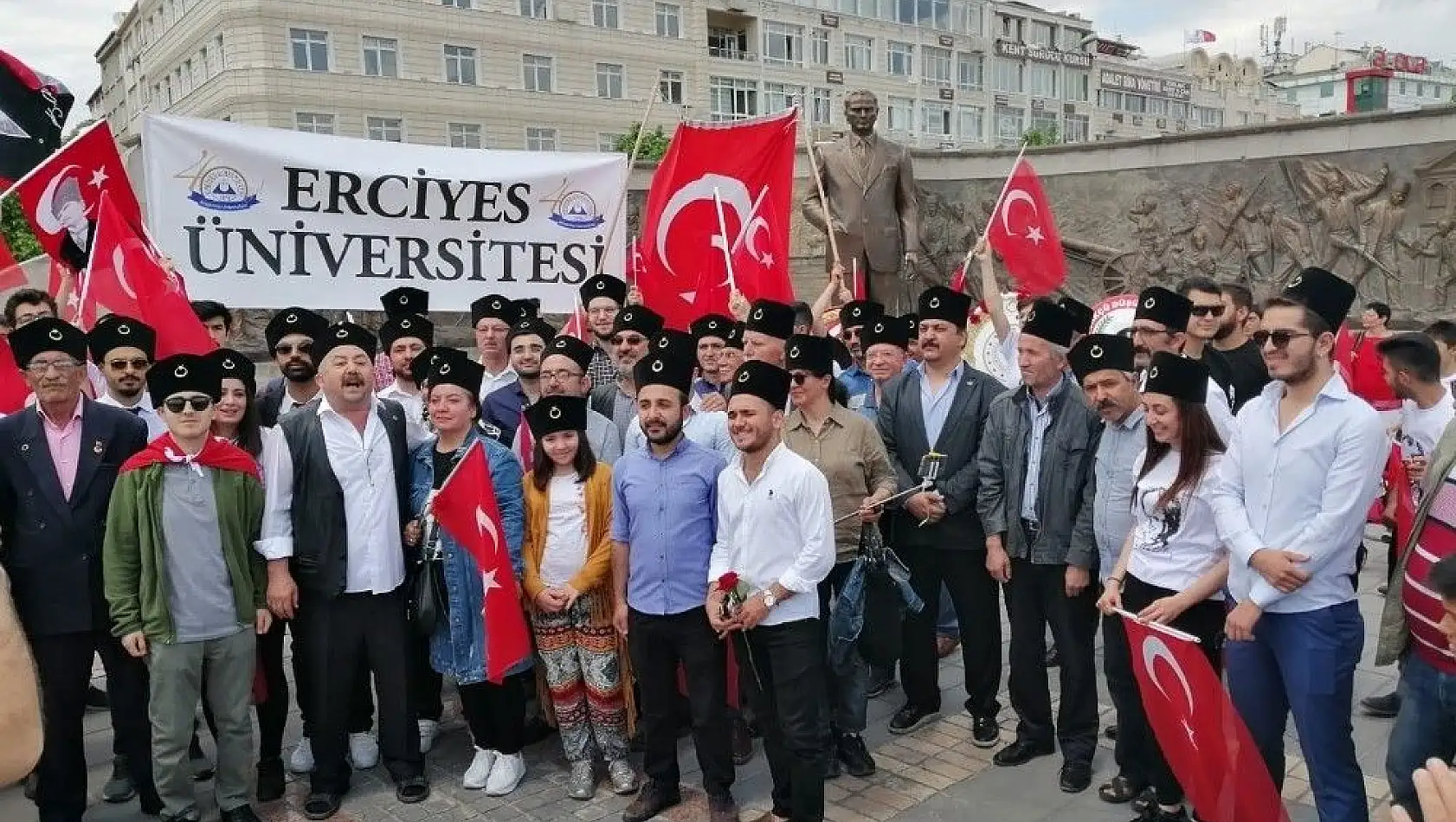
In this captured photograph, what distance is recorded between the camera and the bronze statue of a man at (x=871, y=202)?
33.8 feet

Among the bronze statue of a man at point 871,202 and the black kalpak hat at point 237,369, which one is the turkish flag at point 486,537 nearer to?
the black kalpak hat at point 237,369

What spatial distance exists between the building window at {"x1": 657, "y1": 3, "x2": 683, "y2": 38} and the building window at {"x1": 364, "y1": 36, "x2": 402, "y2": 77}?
1207 centimetres

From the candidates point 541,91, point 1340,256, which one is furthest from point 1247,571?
point 541,91

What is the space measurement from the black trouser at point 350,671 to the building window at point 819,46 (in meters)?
52.7

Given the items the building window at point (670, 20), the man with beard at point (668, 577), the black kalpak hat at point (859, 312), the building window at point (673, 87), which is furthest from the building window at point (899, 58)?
the man with beard at point (668, 577)

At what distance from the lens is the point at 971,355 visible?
30.3ft

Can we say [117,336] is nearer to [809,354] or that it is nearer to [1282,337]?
[809,354]

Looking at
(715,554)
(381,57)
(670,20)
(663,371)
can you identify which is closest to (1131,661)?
(715,554)


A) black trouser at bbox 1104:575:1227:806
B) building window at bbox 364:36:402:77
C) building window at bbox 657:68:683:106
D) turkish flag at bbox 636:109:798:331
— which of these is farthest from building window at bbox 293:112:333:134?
black trouser at bbox 1104:575:1227:806

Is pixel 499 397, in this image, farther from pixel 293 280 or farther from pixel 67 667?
pixel 67 667

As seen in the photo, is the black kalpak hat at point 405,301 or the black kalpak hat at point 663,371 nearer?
the black kalpak hat at point 663,371

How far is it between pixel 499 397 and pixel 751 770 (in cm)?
244

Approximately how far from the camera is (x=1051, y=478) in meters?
4.75

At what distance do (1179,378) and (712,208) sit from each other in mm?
4117
